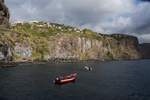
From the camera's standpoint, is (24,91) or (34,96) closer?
(34,96)

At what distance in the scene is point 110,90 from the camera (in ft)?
437

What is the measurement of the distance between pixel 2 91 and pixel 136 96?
5046 cm

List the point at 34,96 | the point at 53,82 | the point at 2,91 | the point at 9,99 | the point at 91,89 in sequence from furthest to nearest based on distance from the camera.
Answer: the point at 53,82 → the point at 91,89 → the point at 2,91 → the point at 34,96 → the point at 9,99

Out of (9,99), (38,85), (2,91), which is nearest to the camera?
(9,99)

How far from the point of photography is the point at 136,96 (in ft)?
388

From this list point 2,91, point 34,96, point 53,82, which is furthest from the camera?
point 53,82

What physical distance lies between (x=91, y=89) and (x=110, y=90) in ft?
26.5

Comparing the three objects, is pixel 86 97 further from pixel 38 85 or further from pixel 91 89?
pixel 38 85

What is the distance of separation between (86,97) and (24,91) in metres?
27.1

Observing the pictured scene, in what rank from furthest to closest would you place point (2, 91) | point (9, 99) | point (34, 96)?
1. point (2, 91)
2. point (34, 96)
3. point (9, 99)

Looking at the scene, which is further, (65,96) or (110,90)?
(110,90)

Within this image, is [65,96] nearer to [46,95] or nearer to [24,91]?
[46,95]

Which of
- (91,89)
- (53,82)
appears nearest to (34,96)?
(91,89)

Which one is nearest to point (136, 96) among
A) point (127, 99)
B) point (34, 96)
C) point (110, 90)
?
point (127, 99)
